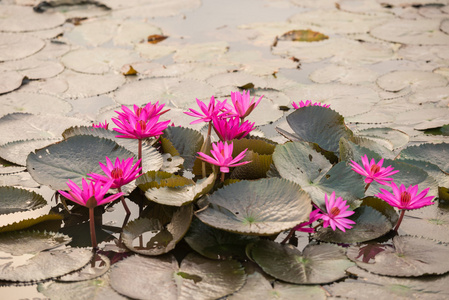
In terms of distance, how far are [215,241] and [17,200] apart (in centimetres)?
80

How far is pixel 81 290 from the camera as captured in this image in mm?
1567

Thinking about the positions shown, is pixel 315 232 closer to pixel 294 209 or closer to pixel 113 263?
pixel 294 209

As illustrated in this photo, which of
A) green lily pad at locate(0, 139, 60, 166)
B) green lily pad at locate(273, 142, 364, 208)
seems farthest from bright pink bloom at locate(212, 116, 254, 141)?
green lily pad at locate(0, 139, 60, 166)

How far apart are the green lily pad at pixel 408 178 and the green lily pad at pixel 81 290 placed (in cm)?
100

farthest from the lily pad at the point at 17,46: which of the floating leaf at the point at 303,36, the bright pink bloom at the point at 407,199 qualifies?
the bright pink bloom at the point at 407,199

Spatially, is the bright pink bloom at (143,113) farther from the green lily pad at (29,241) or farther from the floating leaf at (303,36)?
the floating leaf at (303,36)

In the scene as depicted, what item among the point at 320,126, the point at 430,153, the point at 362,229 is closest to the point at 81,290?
the point at 362,229

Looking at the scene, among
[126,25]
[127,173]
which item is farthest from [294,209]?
[126,25]

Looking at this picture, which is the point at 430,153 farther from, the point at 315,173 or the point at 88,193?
the point at 88,193

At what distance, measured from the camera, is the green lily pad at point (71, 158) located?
193cm

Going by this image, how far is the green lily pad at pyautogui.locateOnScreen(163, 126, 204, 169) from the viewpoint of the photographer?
85.6 inches

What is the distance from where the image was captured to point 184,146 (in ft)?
7.21

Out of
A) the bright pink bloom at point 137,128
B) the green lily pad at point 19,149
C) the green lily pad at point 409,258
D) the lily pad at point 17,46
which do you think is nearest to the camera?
the green lily pad at point 409,258

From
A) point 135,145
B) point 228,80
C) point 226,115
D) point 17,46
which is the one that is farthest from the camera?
point 17,46
